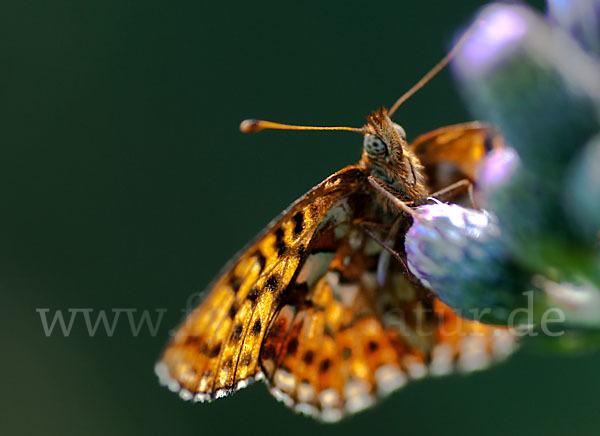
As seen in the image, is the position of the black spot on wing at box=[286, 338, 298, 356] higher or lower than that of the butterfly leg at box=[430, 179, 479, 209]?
lower

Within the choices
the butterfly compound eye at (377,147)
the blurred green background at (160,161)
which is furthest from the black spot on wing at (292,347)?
the blurred green background at (160,161)

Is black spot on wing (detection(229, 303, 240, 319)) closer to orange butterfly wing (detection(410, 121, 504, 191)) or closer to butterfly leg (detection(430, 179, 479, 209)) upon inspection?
butterfly leg (detection(430, 179, 479, 209))

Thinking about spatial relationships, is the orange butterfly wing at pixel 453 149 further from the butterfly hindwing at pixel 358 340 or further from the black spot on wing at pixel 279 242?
the black spot on wing at pixel 279 242

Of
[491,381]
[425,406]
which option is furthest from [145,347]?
[491,381]

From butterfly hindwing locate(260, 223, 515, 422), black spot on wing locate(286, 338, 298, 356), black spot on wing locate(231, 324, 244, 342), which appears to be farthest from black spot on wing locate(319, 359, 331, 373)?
black spot on wing locate(231, 324, 244, 342)

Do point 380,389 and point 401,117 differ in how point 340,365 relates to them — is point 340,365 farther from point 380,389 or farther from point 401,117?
point 401,117

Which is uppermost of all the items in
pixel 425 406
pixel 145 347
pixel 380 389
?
pixel 380 389
